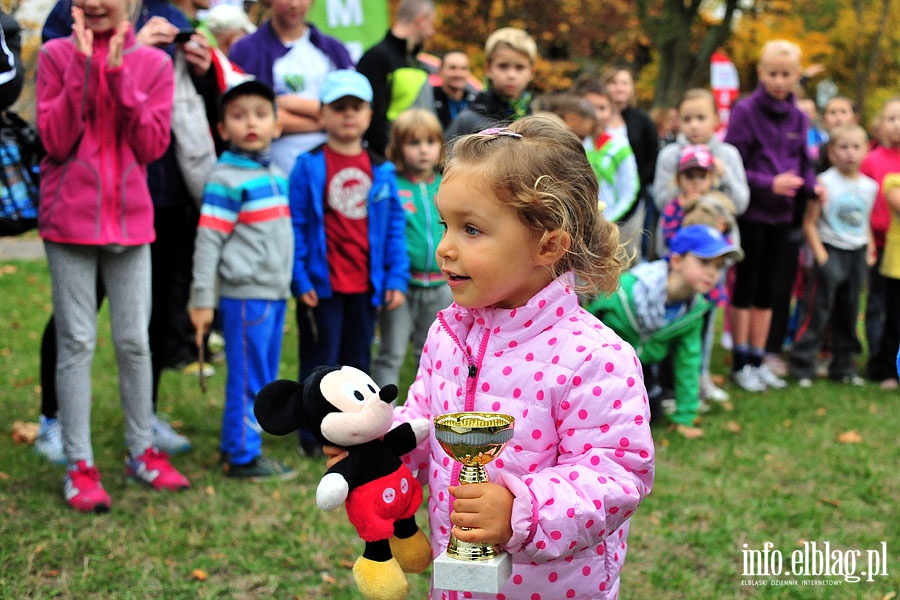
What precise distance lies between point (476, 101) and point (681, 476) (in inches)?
111

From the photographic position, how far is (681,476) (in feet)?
16.4

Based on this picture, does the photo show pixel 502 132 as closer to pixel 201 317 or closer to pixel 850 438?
pixel 201 317

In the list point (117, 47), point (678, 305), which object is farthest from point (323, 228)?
point (678, 305)

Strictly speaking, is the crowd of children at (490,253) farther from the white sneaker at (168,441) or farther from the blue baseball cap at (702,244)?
the white sneaker at (168,441)

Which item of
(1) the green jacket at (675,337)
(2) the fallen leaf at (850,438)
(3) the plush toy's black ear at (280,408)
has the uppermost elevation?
(3) the plush toy's black ear at (280,408)

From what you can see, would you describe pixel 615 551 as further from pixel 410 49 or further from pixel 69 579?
pixel 410 49

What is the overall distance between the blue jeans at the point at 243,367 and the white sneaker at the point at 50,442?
801 millimetres

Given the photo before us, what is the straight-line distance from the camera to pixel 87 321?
4.14 meters

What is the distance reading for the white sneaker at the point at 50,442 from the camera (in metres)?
4.65

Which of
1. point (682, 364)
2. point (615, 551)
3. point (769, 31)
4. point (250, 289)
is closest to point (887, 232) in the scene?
point (682, 364)

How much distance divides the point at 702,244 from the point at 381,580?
4.03 metres

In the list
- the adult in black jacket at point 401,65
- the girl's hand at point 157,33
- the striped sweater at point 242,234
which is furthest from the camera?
the adult in black jacket at point 401,65

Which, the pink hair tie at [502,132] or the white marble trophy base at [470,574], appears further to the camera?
the pink hair tie at [502,132]

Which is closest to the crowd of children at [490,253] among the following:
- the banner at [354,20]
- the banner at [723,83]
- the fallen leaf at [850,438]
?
the fallen leaf at [850,438]
